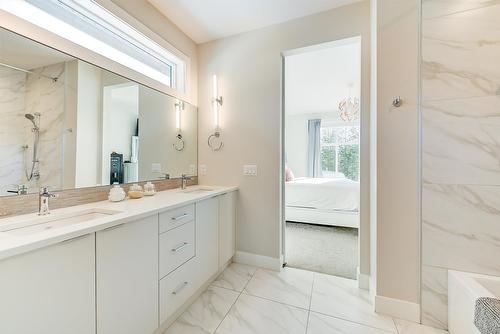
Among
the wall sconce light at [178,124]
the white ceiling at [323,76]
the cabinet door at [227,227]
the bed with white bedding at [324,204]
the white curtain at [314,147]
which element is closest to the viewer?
the cabinet door at [227,227]

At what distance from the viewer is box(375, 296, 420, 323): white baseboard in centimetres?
147

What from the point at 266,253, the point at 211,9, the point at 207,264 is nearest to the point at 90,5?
the point at 211,9

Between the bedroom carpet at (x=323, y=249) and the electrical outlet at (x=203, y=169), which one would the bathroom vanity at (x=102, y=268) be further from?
the bedroom carpet at (x=323, y=249)

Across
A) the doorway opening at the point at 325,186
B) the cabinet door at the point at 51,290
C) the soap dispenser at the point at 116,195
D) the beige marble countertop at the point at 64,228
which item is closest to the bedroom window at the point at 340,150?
the doorway opening at the point at 325,186

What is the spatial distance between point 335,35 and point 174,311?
8.67ft

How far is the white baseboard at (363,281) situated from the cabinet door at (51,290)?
6.46 feet

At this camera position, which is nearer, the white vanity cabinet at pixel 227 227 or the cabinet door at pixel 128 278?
the cabinet door at pixel 128 278

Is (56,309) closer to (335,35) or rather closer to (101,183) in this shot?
(101,183)

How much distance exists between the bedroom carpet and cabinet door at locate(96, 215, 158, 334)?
154 cm

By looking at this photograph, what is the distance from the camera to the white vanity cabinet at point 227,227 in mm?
2088

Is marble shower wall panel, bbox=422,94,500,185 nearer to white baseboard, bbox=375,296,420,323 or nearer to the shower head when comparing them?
white baseboard, bbox=375,296,420,323

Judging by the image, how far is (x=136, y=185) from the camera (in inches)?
70.7

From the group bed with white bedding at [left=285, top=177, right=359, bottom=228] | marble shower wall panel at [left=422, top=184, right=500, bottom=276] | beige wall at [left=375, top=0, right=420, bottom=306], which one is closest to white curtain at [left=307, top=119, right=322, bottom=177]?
bed with white bedding at [left=285, top=177, right=359, bottom=228]

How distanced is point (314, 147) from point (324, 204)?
343 centimetres
